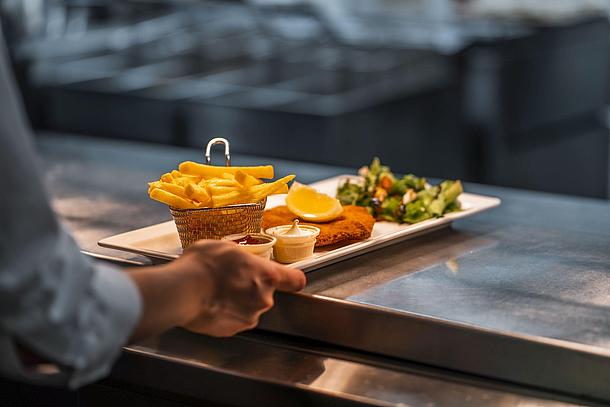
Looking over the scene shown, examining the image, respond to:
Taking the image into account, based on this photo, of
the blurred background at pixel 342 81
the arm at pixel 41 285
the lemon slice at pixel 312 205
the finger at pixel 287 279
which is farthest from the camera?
the blurred background at pixel 342 81

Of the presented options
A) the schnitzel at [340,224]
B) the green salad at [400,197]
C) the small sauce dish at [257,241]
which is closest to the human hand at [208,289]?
the small sauce dish at [257,241]

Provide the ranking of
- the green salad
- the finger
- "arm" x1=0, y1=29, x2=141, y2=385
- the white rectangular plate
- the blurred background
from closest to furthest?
"arm" x1=0, y1=29, x2=141, y2=385
the finger
the white rectangular plate
the green salad
the blurred background

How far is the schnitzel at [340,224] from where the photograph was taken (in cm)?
163

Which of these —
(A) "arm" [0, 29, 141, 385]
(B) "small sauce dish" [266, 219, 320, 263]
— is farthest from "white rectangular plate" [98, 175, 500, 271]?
(A) "arm" [0, 29, 141, 385]

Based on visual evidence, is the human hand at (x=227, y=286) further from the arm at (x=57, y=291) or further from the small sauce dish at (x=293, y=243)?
the small sauce dish at (x=293, y=243)

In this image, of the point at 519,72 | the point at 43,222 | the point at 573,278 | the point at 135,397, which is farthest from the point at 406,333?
the point at 519,72

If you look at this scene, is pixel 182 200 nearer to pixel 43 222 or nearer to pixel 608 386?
pixel 43 222

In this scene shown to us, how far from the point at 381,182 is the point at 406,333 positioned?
0.57 meters

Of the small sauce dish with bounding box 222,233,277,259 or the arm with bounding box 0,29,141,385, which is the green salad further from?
the arm with bounding box 0,29,141,385

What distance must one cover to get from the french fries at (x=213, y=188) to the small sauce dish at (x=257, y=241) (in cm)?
6

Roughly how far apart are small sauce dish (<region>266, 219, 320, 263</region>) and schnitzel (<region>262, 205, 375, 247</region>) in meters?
0.05

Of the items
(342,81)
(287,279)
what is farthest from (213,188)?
(342,81)

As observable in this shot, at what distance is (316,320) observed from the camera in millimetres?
1478

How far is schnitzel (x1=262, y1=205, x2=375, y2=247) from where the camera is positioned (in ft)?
5.34
